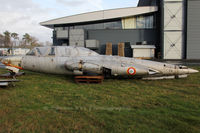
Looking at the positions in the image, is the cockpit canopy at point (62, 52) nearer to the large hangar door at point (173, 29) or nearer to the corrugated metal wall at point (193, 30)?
the large hangar door at point (173, 29)

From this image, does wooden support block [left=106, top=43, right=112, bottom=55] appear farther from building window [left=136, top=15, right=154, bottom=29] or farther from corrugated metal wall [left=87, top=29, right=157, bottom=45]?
building window [left=136, top=15, right=154, bottom=29]

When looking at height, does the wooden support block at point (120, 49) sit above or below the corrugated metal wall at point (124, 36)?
below

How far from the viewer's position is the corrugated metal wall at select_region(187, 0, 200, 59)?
2694 cm

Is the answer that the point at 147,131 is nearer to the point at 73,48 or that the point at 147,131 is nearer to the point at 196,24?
the point at 73,48

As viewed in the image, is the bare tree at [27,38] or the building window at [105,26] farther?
the bare tree at [27,38]

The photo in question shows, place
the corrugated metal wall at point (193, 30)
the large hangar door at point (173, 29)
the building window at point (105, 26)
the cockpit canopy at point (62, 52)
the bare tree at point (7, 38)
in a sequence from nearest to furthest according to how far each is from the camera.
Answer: the cockpit canopy at point (62, 52) < the corrugated metal wall at point (193, 30) < the large hangar door at point (173, 29) < the building window at point (105, 26) < the bare tree at point (7, 38)

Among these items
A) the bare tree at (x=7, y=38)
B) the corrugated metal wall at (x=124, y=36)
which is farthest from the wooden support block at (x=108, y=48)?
the bare tree at (x=7, y=38)

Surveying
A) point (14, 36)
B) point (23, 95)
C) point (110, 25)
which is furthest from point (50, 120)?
point (14, 36)

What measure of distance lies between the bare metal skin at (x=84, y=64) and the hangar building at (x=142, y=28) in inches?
853

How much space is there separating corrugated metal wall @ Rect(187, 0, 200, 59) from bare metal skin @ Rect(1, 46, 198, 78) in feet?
71.2

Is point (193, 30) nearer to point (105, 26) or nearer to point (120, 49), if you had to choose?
point (120, 49)

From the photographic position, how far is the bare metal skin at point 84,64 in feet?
29.1

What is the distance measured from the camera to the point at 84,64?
8.84 meters

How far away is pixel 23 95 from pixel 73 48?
5071 mm
